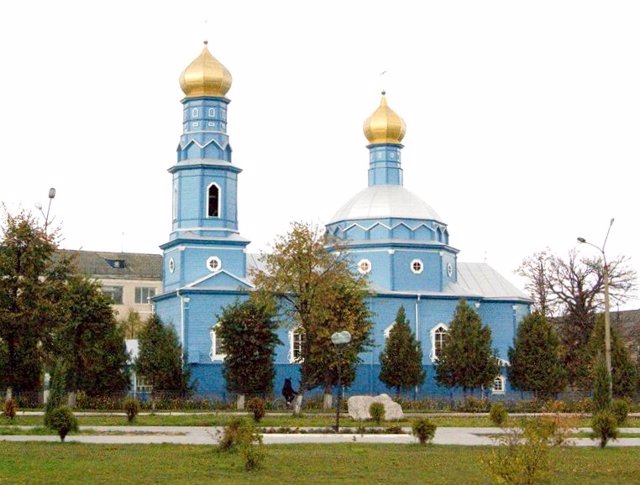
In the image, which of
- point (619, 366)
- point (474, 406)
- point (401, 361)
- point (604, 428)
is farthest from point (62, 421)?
point (619, 366)

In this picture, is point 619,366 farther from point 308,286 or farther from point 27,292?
point 27,292

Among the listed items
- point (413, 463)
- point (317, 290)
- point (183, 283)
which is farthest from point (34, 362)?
point (413, 463)

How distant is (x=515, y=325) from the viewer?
5938 cm

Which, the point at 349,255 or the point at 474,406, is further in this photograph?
the point at 349,255

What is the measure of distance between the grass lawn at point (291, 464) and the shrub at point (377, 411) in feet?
31.9

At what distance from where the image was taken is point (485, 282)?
60719 millimetres

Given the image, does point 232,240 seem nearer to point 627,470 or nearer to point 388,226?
point 388,226

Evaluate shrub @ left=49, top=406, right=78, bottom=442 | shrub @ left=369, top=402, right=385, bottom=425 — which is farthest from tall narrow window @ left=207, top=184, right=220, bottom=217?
shrub @ left=49, top=406, right=78, bottom=442

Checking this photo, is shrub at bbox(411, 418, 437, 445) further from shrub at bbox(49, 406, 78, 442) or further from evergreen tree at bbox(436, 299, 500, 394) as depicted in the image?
evergreen tree at bbox(436, 299, 500, 394)

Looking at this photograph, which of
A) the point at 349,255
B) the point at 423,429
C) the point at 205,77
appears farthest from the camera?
the point at 349,255

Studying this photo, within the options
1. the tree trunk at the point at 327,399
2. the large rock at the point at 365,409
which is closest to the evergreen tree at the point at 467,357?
the tree trunk at the point at 327,399

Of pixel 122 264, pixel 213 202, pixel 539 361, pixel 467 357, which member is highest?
pixel 122 264

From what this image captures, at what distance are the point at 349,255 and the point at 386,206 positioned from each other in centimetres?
562

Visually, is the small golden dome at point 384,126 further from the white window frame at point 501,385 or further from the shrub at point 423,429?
the shrub at point 423,429
